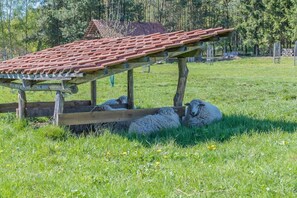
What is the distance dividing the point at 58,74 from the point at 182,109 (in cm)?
295

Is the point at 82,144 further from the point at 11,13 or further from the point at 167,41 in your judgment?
the point at 11,13

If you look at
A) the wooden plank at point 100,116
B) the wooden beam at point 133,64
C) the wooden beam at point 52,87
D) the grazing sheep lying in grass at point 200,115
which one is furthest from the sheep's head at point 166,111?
the wooden beam at point 52,87

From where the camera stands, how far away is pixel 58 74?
281 inches

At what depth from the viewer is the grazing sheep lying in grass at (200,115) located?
8383 millimetres

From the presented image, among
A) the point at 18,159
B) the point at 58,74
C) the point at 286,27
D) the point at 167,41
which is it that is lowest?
the point at 18,159

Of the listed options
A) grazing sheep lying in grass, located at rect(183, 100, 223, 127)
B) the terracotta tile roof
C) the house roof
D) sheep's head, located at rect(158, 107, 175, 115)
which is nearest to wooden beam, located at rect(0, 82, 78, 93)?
the terracotta tile roof

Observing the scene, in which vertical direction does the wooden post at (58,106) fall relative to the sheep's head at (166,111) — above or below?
above

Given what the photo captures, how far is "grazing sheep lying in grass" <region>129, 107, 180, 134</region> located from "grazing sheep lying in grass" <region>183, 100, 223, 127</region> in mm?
321

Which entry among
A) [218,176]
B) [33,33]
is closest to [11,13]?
[33,33]

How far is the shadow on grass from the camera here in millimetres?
6785

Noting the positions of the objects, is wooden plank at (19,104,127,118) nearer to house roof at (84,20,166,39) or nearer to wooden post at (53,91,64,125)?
wooden post at (53,91,64,125)

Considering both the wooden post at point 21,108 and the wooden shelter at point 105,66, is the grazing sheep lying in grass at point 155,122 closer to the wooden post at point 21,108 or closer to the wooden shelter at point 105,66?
the wooden shelter at point 105,66

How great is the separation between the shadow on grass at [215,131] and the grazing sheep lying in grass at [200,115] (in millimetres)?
313

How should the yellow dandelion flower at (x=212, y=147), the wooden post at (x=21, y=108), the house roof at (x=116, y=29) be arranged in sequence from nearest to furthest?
the yellow dandelion flower at (x=212, y=147), the wooden post at (x=21, y=108), the house roof at (x=116, y=29)
